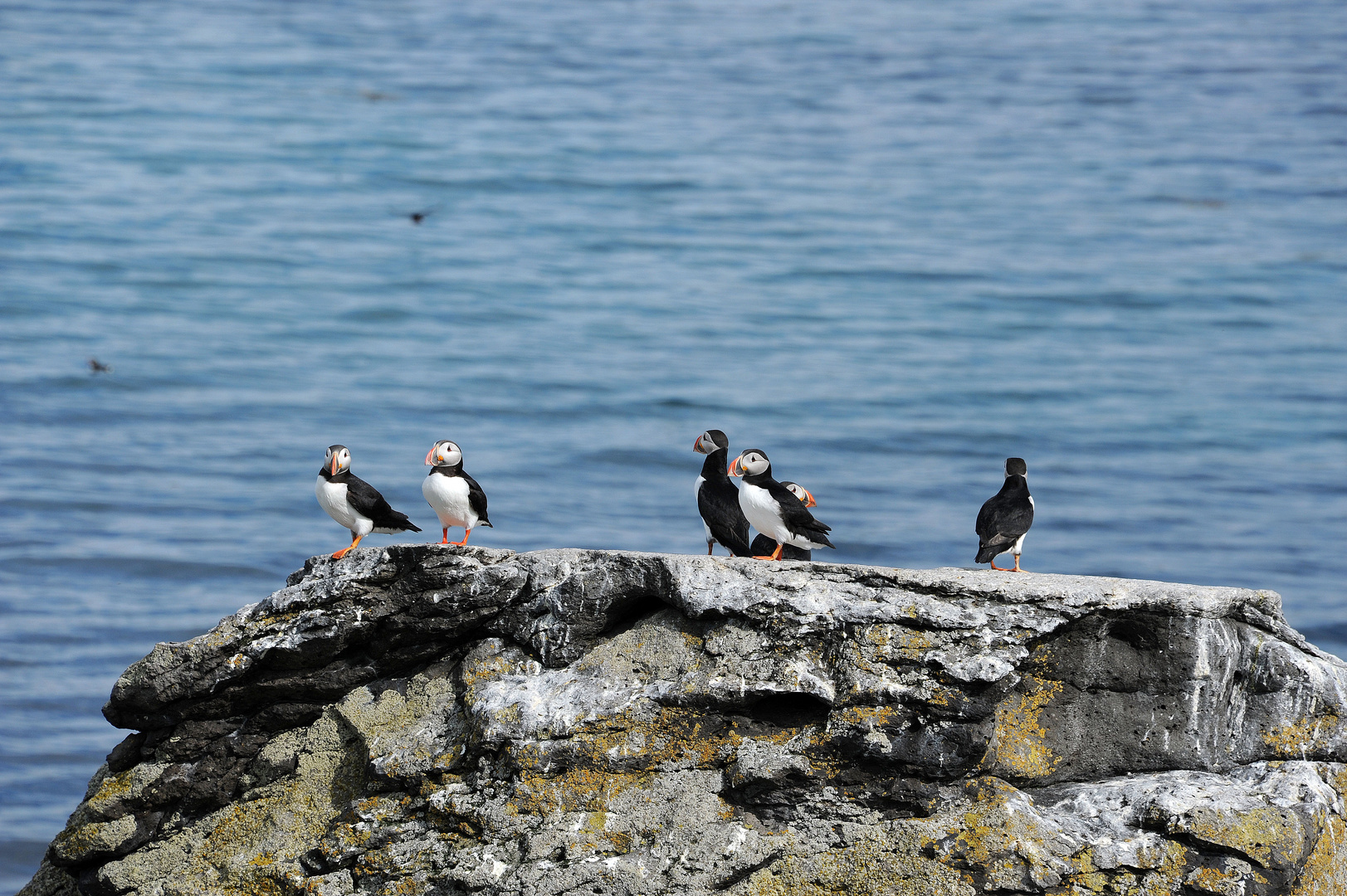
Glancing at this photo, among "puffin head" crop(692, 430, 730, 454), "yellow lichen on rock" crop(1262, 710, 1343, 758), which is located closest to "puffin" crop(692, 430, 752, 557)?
"puffin head" crop(692, 430, 730, 454)

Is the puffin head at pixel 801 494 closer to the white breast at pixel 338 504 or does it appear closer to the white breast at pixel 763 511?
the white breast at pixel 763 511

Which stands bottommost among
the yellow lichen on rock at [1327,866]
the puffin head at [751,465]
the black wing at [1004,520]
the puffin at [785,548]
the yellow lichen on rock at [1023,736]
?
the yellow lichen on rock at [1327,866]

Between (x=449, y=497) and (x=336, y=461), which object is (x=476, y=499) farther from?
(x=336, y=461)

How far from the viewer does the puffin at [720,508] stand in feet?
25.5

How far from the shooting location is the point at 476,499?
754 centimetres

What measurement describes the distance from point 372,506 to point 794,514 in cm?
234

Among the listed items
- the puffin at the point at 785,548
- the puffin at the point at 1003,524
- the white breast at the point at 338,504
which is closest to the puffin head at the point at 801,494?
the puffin at the point at 785,548

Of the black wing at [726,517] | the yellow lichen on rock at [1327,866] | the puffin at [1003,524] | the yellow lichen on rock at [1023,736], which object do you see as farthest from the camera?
the black wing at [726,517]

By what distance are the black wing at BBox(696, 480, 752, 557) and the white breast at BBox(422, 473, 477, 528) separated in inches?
52.6

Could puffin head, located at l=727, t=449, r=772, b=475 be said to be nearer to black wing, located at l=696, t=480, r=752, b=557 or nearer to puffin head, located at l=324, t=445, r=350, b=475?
black wing, located at l=696, t=480, r=752, b=557

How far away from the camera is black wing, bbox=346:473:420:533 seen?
7402 millimetres

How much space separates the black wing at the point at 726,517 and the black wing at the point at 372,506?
66.3 inches

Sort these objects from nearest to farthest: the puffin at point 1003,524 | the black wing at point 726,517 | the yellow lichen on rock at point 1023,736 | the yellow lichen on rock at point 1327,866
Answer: the yellow lichen on rock at point 1327,866 < the yellow lichen on rock at point 1023,736 < the puffin at point 1003,524 < the black wing at point 726,517

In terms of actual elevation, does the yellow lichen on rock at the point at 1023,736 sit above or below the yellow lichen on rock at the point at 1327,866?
above
